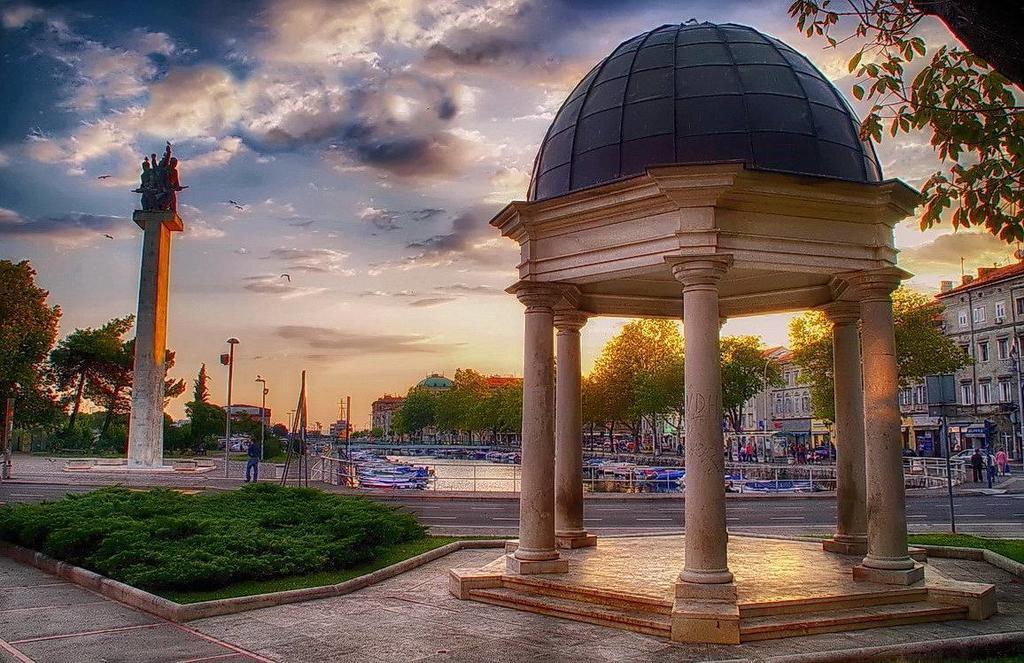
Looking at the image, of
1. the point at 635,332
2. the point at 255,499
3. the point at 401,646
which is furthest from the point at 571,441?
the point at 635,332

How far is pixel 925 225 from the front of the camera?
25.0ft

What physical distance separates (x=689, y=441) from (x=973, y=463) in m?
43.7

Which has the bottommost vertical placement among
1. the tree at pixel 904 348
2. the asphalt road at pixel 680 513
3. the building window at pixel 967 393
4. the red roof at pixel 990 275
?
the asphalt road at pixel 680 513

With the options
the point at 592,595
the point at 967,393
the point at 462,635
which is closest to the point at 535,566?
the point at 592,595

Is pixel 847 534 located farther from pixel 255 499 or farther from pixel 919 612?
pixel 255 499

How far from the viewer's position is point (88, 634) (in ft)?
35.3

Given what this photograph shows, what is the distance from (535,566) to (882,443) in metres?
5.55

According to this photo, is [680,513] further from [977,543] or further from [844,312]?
[844,312]

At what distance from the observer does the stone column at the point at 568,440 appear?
15.8 metres

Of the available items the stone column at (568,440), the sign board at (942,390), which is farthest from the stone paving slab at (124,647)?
the sign board at (942,390)

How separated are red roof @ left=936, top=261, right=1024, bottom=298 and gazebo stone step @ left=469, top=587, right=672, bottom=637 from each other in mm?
70893

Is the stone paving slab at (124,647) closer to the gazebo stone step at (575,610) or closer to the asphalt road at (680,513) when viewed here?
the gazebo stone step at (575,610)

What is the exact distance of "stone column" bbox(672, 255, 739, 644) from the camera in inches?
412

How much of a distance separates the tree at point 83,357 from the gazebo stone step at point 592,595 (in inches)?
3663
